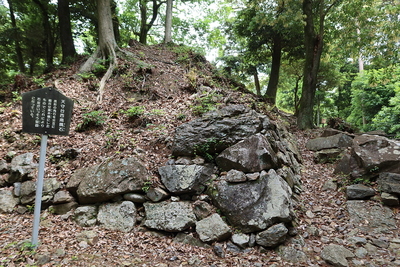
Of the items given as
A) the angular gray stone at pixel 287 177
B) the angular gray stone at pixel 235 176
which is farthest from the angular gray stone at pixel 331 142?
the angular gray stone at pixel 235 176

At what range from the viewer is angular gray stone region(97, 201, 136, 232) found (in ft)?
13.2

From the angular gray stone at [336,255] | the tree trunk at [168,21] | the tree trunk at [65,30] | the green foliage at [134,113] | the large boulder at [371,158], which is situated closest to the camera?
the angular gray stone at [336,255]

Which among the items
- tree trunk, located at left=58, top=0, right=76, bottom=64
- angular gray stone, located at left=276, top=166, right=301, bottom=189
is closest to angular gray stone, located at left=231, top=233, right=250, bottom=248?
angular gray stone, located at left=276, top=166, right=301, bottom=189

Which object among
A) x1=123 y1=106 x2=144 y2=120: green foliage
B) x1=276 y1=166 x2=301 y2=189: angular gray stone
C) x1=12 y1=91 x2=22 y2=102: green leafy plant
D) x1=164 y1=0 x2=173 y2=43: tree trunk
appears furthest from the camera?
x1=164 y1=0 x2=173 y2=43: tree trunk

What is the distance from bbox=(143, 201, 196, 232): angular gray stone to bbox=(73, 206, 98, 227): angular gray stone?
3.31 ft

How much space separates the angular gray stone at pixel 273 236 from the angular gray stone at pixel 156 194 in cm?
193

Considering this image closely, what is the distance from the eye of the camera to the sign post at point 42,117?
3.35 meters

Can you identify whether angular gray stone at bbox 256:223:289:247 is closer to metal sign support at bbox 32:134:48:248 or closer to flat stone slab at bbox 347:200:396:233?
flat stone slab at bbox 347:200:396:233

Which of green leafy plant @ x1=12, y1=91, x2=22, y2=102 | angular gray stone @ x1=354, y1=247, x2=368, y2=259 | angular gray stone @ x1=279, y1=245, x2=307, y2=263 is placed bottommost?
angular gray stone @ x1=279, y1=245, x2=307, y2=263

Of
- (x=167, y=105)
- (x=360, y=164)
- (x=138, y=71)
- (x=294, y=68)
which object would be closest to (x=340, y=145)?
(x=360, y=164)

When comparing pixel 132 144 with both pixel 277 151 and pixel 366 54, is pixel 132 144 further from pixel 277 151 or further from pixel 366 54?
pixel 366 54

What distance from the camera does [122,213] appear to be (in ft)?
13.6

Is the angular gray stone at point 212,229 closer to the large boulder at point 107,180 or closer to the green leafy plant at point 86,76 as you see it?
the large boulder at point 107,180

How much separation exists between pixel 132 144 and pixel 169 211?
6.78 feet
